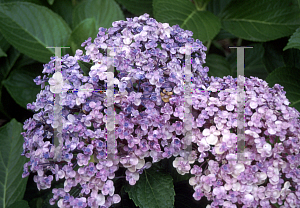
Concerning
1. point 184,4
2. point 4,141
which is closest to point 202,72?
point 184,4

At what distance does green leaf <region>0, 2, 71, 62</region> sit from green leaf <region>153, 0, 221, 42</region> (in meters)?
0.45

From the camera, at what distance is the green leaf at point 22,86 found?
54.4 inches

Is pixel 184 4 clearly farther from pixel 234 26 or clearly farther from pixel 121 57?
pixel 121 57

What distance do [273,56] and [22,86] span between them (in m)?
1.20

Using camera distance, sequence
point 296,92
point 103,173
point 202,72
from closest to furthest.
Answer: point 103,173 < point 202,72 < point 296,92

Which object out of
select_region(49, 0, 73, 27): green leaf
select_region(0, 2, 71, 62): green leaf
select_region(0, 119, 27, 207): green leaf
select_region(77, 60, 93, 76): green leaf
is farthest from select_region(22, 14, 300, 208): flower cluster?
select_region(49, 0, 73, 27): green leaf

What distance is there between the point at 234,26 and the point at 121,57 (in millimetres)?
864

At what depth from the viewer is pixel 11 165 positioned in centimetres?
111

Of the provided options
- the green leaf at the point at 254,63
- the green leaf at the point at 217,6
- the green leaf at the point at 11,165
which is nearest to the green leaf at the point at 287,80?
the green leaf at the point at 254,63

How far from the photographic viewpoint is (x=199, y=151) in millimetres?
691

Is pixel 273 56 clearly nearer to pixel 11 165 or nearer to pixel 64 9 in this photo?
pixel 64 9

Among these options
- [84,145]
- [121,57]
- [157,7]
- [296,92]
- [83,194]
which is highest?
[157,7]

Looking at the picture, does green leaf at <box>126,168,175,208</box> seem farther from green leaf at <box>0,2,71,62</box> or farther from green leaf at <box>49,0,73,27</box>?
green leaf at <box>49,0,73,27</box>

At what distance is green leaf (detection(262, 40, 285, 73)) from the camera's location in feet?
4.36
